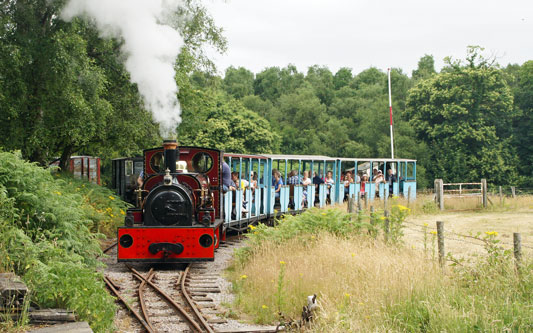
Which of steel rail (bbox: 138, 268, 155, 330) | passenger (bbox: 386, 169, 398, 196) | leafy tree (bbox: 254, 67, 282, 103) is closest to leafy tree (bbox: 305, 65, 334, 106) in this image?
leafy tree (bbox: 254, 67, 282, 103)

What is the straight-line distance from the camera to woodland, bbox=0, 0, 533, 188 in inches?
609

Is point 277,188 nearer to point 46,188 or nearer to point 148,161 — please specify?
point 148,161

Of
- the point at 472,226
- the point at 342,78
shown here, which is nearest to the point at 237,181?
the point at 472,226

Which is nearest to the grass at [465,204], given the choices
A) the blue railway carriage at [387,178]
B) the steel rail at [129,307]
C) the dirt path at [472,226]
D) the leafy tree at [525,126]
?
the dirt path at [472,226]

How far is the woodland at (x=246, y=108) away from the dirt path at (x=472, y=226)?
8.83m

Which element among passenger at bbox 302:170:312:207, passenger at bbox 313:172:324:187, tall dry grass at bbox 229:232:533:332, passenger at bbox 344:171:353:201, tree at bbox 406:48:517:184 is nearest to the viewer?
tall dry grass at bbox 229:232:533:332

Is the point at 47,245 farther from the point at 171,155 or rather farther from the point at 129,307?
the point at 171,155

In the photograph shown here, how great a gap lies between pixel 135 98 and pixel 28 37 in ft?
13.4

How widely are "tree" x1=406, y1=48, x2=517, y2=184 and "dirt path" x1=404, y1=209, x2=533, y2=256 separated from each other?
1946cm

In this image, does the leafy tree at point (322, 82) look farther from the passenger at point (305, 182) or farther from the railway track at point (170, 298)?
the railway track at point (170, 298)

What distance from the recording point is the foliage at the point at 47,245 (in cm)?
592

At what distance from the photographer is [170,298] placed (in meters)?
7.95

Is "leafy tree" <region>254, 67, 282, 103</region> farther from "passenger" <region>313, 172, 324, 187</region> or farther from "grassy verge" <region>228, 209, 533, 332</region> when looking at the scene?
"grassy verge" <region>228, 209, 533, 332</region>

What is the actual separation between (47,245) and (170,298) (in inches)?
73.9
